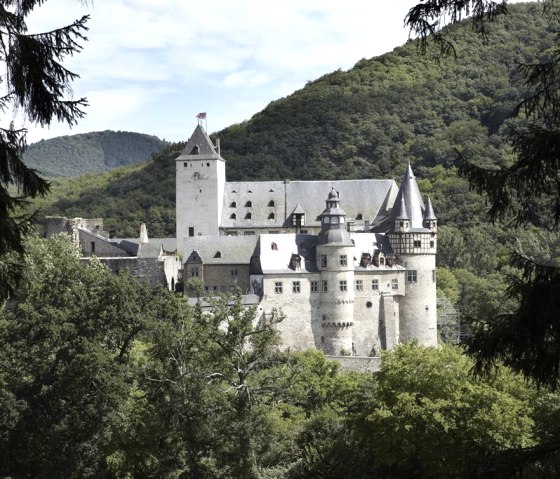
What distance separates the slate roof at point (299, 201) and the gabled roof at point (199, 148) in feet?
11.0

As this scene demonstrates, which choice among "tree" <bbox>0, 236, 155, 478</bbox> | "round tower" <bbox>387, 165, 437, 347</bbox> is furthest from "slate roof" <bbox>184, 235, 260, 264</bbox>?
"tree" <bbox>0, 236, 155, 478</bbox>

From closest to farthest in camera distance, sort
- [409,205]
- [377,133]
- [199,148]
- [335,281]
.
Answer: [335,281] → [409,205] → [199,148] → [377,133]

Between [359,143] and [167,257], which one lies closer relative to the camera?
[167,257]

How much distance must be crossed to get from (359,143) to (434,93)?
21773mm

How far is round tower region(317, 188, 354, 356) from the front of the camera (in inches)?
2222

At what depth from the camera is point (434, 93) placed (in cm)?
13525

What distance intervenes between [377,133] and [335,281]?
66.2m

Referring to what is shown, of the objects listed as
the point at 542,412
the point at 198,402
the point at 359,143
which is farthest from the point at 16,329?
the point at 359,143

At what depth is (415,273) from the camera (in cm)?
5806

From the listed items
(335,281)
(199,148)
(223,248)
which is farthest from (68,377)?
(199,148)

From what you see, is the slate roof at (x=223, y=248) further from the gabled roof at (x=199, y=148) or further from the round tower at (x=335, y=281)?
the gabled roof at (x=199, y=148)

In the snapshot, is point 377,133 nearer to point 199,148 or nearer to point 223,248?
point 199,148

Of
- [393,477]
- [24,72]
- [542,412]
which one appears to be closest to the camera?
[24,72]

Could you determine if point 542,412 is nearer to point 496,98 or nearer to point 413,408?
point 413,408
